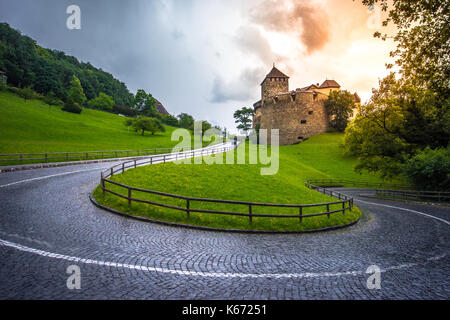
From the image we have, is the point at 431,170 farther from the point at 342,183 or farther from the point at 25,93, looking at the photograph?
the point at 25,93

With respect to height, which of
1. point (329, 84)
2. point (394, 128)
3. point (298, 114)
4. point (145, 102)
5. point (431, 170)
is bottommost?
point (431, 170)

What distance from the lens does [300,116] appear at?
206ft

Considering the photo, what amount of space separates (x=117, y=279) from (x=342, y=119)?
70.3 meters

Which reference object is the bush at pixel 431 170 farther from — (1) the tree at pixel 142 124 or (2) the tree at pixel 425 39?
(1) the tree at pixel 142 124

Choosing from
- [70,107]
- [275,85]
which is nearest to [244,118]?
[275,85]

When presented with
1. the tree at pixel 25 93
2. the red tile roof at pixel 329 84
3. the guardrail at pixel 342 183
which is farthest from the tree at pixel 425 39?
the red tile roof at pixel 329 84

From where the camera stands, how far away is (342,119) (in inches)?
2477

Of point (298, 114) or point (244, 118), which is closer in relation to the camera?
point (298, 114)

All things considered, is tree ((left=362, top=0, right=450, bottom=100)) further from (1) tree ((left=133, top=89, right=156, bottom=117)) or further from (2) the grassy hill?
(1) tree ((left=133, top=89, right=156, bottom=117))

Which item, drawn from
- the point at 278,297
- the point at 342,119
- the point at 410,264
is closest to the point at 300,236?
the point at 410,264

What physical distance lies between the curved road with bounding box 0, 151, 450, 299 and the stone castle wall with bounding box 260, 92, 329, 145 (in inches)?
2206

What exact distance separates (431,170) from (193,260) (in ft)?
77.9
